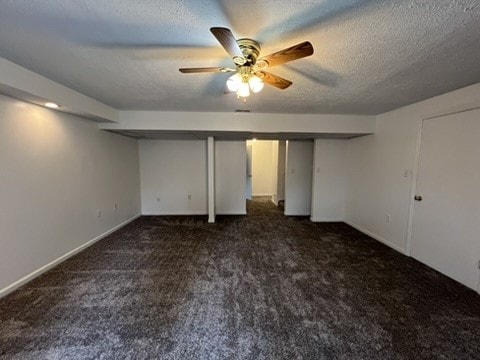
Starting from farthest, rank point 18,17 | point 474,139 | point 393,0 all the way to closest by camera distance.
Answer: point 474,139 < point 18,17 < point 393,0

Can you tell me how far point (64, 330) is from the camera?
1771mm

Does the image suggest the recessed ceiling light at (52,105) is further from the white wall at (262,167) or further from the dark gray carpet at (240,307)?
the white wall at (262,167)

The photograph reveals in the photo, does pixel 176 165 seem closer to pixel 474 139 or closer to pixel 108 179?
pixel 108 179

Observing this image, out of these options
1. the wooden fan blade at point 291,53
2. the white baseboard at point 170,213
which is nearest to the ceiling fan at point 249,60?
the wooden fan blade at point 291,53

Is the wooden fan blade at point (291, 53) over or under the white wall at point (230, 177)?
over

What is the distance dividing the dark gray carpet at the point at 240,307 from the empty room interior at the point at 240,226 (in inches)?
0.6

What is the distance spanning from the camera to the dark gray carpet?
162cm

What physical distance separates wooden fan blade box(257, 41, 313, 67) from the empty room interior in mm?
14

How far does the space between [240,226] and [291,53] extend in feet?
12.0

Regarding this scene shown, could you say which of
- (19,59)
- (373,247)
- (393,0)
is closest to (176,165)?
(19,59)

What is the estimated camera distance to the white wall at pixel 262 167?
805 cm

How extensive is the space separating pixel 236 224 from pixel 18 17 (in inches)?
161

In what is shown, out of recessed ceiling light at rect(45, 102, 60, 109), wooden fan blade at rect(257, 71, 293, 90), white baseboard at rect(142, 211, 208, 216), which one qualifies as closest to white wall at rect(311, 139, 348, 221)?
white baseboard at rect(142, 211, 208, 216)

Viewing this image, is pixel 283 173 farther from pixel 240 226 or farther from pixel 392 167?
pixel 392 167
